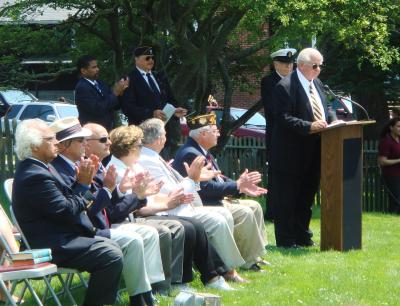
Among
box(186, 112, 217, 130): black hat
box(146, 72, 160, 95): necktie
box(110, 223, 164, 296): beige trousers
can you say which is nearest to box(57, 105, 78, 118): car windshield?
box(146, 72, 160, 95): necktie

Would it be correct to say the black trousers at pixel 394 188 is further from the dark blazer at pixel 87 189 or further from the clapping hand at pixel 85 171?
the clapping hand at pixel 85 171

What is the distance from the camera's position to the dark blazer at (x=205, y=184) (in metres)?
9.52

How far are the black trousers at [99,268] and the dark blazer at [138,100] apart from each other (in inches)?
173

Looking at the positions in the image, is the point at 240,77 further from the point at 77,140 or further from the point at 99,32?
the point at 77,140

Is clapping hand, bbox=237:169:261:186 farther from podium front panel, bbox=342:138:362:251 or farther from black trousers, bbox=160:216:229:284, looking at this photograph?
podium front panel, bbox=342:138:362:251

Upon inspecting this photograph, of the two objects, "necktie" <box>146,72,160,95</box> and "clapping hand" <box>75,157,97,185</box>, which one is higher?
"necktie" <box>146,72,160,95</box>

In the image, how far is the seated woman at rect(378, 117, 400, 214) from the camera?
52.5 ft

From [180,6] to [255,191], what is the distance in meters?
6.27

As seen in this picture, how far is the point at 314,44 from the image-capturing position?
726 inches

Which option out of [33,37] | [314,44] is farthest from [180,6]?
[314,44]

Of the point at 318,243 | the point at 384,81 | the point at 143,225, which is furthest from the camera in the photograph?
the point at 384,81

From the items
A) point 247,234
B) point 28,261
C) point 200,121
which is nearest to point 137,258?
point 28,261

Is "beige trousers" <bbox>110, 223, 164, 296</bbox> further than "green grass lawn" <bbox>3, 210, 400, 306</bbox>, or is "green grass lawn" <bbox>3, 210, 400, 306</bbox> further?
"green grass lawn" <bbox>3, 210, 400, 306</bbox>

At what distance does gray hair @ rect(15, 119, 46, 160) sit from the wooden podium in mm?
4011
